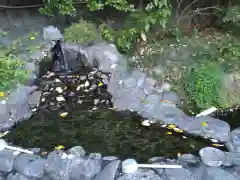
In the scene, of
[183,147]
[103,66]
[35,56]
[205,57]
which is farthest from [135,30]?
[183,147]

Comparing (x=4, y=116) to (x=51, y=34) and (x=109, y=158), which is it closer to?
(x=109, y=158)

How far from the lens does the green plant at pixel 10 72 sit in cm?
413

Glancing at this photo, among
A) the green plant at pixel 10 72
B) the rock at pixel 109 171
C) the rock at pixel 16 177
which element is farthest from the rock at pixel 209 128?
the green plant at pixel 10 72

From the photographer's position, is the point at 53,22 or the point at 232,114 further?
the point at 53,22

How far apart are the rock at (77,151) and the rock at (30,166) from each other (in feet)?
0.88

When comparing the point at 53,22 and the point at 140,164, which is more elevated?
the point at 53,22

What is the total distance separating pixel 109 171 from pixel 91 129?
2.84 ft

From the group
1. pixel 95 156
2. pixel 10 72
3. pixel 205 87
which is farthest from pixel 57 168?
pixel 205 87

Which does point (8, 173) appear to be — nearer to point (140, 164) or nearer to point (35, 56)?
point (140, 164)

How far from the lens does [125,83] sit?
420 centimetres

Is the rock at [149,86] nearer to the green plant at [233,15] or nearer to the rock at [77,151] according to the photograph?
the rock at [77,151]

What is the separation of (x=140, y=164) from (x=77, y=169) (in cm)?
54

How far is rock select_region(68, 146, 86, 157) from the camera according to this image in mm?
3177

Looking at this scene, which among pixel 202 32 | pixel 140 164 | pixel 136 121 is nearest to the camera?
pixel 140 164
